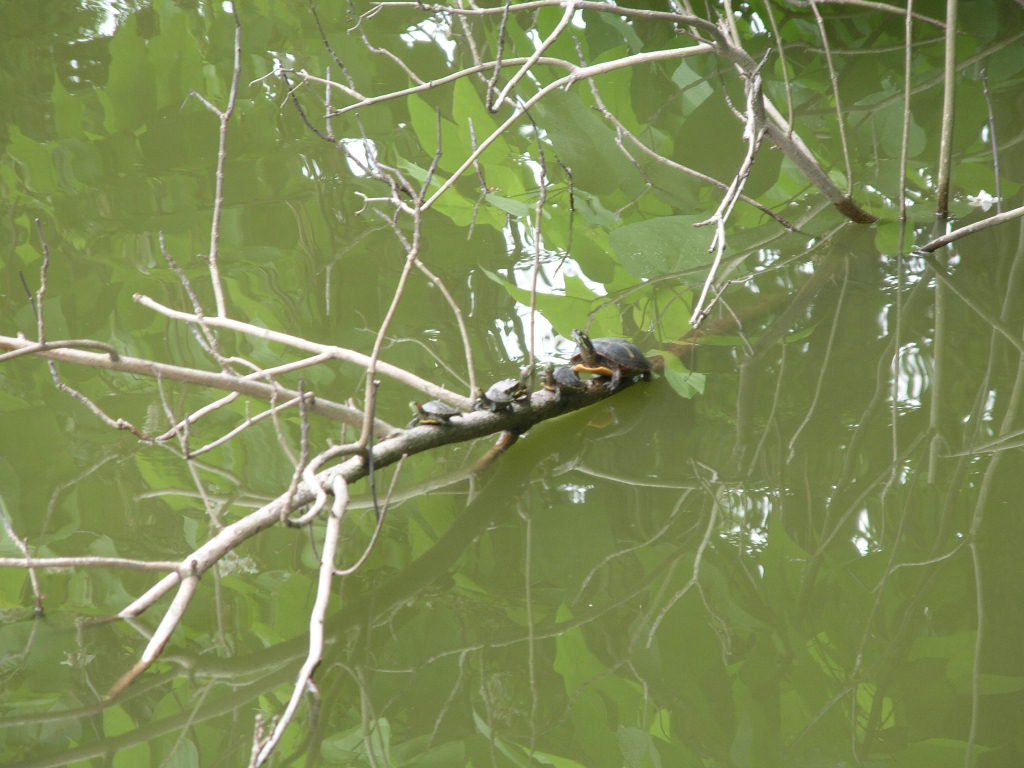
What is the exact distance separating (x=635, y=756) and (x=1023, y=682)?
33cm

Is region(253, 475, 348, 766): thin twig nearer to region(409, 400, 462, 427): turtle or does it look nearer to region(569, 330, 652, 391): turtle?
region(409, 400, 462, 427): turtle

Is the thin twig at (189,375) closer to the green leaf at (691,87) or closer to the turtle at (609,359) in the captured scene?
the turtle at (609,359)

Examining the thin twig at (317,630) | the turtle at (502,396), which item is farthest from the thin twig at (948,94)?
the thin twig at (317,630)

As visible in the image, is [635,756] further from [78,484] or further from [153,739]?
[78,484]

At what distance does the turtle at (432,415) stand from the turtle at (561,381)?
0.54 feet

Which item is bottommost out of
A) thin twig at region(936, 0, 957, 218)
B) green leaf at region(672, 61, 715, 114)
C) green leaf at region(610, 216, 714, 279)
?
green leaf at region(610, 216, 714, 279)

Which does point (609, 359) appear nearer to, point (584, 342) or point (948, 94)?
point (584, 342)

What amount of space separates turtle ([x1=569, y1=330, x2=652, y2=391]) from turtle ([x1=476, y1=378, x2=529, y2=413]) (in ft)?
0.43

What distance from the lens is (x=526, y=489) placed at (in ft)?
4.13

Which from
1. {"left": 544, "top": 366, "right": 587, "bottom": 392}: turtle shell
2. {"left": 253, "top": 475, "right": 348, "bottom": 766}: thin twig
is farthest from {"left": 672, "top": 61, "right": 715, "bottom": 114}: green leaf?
{"left": 253, "top": 475, "right": 348, "bottom": 766}: thin twig

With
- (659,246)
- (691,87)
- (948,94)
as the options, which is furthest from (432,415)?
(691,87)

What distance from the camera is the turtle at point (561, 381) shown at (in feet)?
4.40

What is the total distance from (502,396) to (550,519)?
0.17 m

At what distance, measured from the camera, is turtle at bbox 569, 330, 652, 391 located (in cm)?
139
